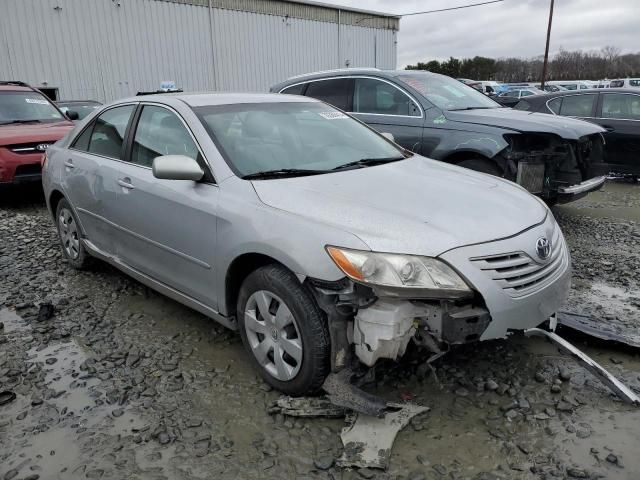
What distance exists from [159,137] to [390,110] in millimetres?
3448

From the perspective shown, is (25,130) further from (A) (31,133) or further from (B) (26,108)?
(B) (26,108)

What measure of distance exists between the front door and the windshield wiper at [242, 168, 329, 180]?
0.23 meters

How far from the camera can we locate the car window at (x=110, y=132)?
397cm

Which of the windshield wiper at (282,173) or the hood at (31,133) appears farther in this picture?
the hood at (31,133)

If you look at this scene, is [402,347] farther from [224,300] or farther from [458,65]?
[458,65]

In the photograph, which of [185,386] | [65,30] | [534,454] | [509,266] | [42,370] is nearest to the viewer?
[534,454]

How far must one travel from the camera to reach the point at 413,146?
6.02 m

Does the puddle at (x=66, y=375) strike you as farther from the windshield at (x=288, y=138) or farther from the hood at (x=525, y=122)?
the hood at (x=525, y=122)

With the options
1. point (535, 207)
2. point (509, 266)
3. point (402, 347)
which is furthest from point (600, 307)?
point (402, 347)

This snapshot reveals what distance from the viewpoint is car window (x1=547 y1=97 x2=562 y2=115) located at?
8.62 metres

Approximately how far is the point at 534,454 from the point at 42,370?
8.92 ft

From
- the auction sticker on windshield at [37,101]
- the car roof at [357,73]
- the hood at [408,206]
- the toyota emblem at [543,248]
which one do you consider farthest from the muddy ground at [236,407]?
the auction sticker on windshield at [37,101]

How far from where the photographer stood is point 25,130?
7578mm

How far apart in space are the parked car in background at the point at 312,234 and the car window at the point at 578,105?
601 centimetres
